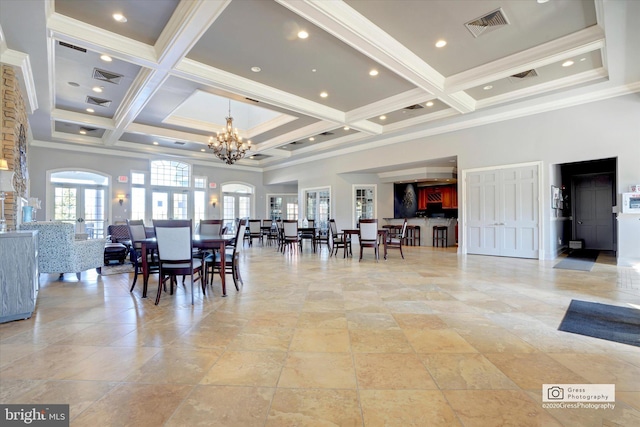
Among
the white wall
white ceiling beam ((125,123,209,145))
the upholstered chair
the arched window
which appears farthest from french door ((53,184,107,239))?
the white wall

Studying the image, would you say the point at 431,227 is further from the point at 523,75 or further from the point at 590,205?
the point at 523,75

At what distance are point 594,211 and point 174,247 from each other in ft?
37.4

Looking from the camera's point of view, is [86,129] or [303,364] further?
[86,129]

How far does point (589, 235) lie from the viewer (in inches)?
356

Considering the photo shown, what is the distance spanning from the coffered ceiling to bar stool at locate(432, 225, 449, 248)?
3.57 m

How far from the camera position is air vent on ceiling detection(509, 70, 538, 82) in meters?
5.48

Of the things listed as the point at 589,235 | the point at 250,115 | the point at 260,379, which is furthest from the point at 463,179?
the point at 260,379

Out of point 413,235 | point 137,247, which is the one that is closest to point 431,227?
point 413,235

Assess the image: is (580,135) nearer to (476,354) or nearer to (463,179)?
(463,179)

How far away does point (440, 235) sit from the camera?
10.6 m

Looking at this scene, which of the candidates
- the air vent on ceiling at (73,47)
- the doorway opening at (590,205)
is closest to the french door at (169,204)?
the air vent on ceiling at (73,47)

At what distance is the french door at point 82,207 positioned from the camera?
379 inches

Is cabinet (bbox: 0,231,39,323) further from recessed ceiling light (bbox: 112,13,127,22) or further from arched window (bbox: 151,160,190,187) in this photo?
→ arched window (bbox: 151,160,190,187)

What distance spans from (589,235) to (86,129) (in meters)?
15.4
